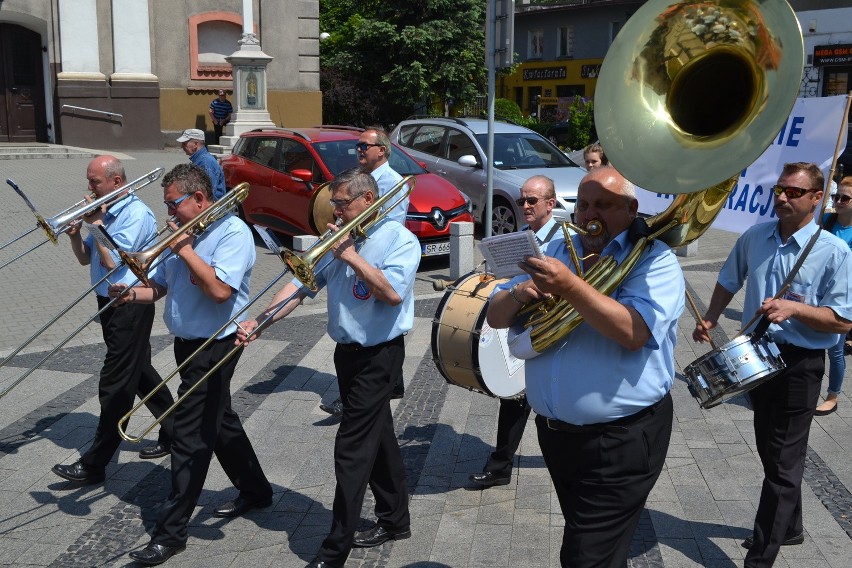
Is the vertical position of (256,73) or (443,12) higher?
(443,12)

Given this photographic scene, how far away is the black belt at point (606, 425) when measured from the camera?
3.21 m

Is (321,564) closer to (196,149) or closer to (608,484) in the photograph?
(608,484)

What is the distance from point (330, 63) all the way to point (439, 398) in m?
26.0

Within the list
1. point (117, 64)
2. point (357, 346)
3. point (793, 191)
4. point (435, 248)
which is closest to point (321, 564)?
point (357, 346)

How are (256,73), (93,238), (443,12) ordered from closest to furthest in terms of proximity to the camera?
1. (93,238)
2. (256,73)
3. (443,12)

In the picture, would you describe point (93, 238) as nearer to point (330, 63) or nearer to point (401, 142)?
point (401, 142)

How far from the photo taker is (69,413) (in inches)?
256

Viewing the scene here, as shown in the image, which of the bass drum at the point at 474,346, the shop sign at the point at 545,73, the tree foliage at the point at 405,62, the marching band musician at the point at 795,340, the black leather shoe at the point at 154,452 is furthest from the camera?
the shop sign at the point at 545,73

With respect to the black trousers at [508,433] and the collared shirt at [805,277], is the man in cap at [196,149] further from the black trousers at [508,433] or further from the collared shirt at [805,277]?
the collared shirt at [805,277]

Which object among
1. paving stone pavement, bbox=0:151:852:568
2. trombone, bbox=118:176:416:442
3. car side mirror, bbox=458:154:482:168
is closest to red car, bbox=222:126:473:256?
car side mirror, bbox=458:154:482:168

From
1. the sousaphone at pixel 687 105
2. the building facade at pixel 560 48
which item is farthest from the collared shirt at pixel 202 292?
the building facade at pixel 560 48

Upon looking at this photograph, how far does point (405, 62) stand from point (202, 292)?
87.3 ft

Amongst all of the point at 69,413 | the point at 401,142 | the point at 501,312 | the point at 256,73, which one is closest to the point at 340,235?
the point at 501,312

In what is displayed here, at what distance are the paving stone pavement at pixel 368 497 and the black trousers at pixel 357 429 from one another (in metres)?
0.32
